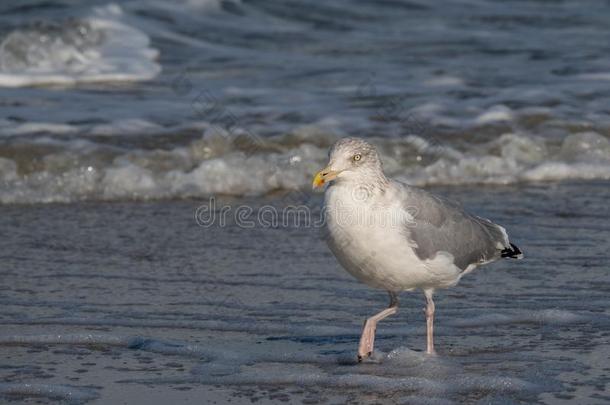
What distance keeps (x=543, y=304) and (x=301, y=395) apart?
1.97 m

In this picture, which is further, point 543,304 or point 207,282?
point 207,282

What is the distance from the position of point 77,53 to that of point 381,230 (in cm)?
1006

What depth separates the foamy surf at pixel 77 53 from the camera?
1396 cm

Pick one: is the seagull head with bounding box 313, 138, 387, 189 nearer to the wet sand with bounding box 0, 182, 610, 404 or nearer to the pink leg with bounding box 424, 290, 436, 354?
the pink leg with bounding box 424, 290, 436, 354

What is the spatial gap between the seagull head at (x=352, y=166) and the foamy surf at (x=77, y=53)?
324 inches

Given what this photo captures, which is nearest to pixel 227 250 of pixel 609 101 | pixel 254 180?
pixel 254 180

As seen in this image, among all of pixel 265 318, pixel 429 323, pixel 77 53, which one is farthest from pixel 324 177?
pixel 77 53

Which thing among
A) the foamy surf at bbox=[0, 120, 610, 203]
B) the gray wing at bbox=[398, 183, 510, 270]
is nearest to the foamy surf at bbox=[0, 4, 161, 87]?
the foamy surf at bbox=[0, 120, 610, 203]

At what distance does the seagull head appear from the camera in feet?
19.2

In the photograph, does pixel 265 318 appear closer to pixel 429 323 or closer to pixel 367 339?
pixel 367 339

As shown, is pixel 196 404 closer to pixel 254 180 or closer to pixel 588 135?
pixel 254 180

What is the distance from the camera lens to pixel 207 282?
287 inches

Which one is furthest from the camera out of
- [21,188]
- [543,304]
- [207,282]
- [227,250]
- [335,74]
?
[335,74]

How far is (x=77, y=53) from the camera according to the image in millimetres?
15102
